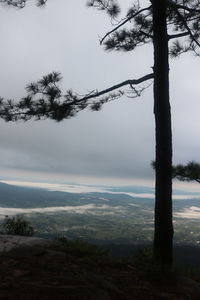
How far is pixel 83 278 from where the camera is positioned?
5.70 meters

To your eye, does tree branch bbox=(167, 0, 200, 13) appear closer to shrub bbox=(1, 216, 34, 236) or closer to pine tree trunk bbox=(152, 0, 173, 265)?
pine tree trunk bbox=(152, 0, 173, 265)

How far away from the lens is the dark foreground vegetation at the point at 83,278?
200 inches

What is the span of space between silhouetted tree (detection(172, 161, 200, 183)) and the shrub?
537 centimetres

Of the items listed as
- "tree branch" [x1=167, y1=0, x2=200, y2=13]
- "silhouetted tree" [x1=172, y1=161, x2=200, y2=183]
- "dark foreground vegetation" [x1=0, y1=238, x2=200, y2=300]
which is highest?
"tree branch" [x1=167, y1=0, x2=200, y2=13]

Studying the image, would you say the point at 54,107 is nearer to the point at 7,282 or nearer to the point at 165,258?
the point at 165,258

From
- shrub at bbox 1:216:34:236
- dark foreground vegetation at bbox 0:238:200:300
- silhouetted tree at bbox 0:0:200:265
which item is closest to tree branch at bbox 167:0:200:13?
silhouetted tree at bbox 0:0:200:265

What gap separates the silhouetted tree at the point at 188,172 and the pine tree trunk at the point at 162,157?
339cm

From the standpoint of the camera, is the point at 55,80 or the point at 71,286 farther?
the point at 55,80

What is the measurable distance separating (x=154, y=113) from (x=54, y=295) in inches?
197

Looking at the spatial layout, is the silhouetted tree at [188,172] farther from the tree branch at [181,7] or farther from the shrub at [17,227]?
the shrub at [17,227]

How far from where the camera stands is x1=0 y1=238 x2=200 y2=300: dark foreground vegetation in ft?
16.7

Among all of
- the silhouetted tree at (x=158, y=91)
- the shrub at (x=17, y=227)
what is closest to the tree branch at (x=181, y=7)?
the silhouetted tree at (x=158, y=91)

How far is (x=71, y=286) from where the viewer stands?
529 centimetres

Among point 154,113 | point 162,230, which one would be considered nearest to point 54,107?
point 154,113
